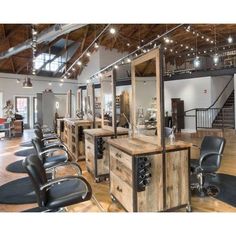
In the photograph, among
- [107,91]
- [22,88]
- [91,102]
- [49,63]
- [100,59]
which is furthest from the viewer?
[49,63]

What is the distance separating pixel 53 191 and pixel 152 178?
112cm

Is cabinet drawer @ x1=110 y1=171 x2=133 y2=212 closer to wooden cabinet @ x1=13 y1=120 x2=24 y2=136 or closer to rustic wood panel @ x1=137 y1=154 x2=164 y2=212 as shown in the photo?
rustic wood panel @ x1=137 y1=154 x2=164 y2=212

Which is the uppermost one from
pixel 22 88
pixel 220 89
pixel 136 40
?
pixel 136 40

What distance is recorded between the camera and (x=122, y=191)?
2904mm

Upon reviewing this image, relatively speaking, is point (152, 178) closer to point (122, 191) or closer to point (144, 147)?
point (144, 147)

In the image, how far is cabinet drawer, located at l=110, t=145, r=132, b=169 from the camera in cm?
265

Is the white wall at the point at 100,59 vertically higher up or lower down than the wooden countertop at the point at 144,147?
higher up

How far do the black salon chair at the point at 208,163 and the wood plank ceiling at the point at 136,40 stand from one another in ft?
24.5

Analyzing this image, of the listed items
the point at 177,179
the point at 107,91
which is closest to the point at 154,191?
the point at 177,179

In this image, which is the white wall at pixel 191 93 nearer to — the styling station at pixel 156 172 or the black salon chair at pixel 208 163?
the black salon chair at pixel 208 163

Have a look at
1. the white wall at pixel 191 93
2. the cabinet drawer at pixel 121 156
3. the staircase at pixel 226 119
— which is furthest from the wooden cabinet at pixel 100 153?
the white wall at pixel 191 93

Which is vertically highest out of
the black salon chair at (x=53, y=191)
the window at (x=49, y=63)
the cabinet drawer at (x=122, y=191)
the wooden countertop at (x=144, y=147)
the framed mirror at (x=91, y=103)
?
the window at (x=49, y=63)

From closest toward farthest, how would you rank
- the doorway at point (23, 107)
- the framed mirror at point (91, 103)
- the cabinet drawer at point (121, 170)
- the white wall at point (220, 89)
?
the cabinet drawer at point (121, 170) → the framed mirror at point (91, 103) → the white wall at point (220, 89) → the doorway at point (23, 107)

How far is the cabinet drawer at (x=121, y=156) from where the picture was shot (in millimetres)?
2650
